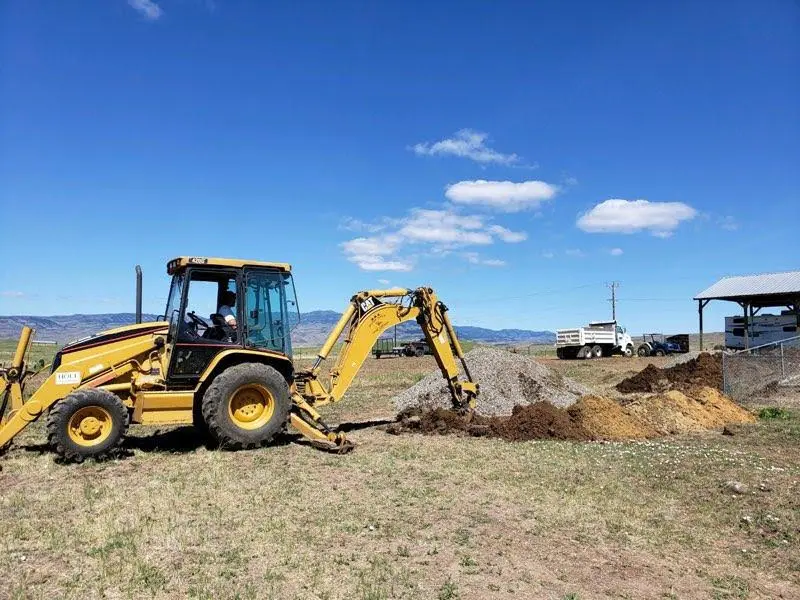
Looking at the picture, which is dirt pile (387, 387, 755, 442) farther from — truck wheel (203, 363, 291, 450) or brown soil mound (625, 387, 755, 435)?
truck wheel (203, 363, 291, 450)

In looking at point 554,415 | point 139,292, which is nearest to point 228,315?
point 139,292

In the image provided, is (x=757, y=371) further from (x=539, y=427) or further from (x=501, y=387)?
(x=539, y=427)

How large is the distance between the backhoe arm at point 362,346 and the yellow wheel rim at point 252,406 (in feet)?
1.52

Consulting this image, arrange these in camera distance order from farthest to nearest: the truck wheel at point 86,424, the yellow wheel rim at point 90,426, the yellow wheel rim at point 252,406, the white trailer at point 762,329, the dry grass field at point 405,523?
the white trailer at point 762,329 < the yellow wheel rim at point 252,406 < the yellow wheel rim at point 90,426 < the truck wheel at point 86,424 < the dry grass field at point 405,523

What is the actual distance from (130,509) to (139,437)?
512 cm

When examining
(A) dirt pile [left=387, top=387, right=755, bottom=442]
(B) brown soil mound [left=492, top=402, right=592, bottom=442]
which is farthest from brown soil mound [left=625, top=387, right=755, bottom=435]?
(B) brown soil mound [left=492, top=402, right=592, bottom=442]

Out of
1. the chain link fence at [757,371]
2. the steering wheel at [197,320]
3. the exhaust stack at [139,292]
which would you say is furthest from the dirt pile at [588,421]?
the exhaust stack at [139,292]

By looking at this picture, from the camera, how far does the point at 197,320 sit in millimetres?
10688

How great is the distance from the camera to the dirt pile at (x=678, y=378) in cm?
2035

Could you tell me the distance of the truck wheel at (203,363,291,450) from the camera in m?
10.1

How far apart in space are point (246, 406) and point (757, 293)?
29.4 meters

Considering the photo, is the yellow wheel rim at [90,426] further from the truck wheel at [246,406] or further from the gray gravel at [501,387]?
the gray gravel at [501,387]

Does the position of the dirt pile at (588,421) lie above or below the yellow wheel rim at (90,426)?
below

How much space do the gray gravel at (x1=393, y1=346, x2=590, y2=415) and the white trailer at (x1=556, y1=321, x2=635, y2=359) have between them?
1040 inches
